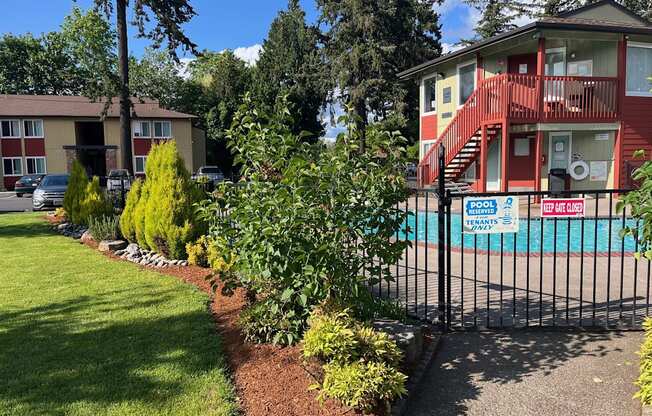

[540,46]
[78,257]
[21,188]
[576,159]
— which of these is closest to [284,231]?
[78,257]

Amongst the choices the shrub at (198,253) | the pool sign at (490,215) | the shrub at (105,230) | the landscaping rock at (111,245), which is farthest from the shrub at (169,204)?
the pool sign at (490,215)

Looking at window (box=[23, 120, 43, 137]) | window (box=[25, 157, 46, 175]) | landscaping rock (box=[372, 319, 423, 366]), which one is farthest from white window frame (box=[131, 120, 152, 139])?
landscaping rock (box=[372, 319, 423, 366])

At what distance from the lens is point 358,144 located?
12.7 ft

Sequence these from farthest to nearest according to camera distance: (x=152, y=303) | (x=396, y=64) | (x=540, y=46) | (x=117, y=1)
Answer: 1. (x=396, y=64)
2. (x=540, y=46)
3. (x=117, y=1)
4. (x=152, y=303)

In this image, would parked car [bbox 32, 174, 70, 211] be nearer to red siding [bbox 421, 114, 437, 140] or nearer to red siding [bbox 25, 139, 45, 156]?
red siding [bbox 421, 114, 437, 140]

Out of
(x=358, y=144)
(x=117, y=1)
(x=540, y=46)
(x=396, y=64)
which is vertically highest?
(x=396, y=64)

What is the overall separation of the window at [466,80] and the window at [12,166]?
110 ft

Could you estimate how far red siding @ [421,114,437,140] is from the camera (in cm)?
2355

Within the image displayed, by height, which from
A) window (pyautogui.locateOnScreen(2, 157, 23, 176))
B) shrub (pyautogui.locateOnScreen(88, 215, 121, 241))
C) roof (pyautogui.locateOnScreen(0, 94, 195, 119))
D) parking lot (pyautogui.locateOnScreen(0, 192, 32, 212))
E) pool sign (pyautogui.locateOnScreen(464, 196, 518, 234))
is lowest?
parking lot (pyautogui.locateOnScreen(0, 192, 32, 212))

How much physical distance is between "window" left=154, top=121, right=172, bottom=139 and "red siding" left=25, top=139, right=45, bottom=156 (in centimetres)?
834

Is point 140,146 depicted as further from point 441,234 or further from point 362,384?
point 362,384

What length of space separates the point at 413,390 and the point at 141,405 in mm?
1923

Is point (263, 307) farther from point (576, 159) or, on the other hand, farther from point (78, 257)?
point (576, 159)

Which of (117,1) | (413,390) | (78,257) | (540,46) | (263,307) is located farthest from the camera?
(540,46)
